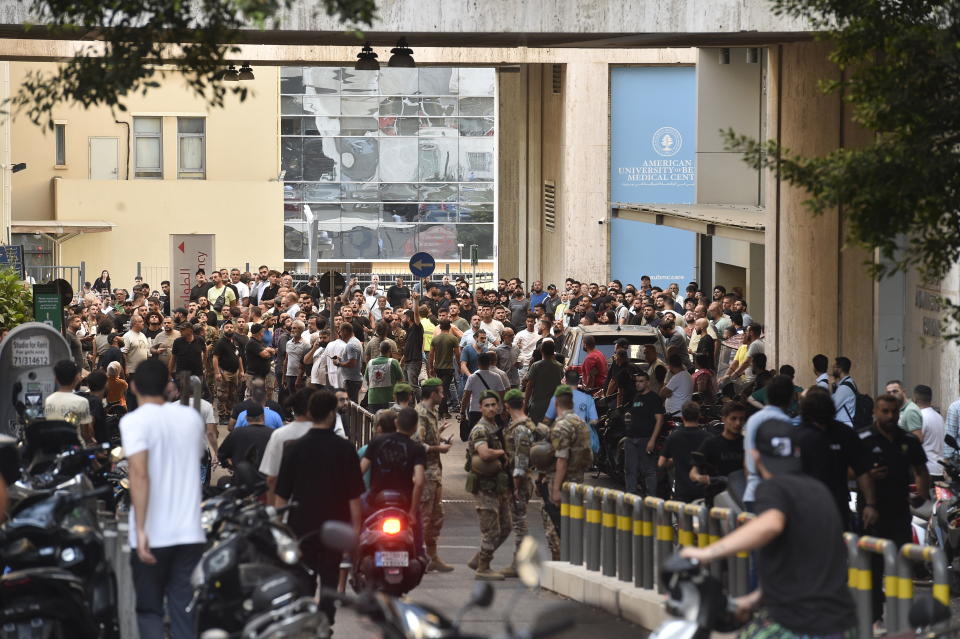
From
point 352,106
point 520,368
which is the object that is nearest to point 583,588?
point 520,368

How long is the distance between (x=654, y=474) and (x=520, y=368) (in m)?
8.40

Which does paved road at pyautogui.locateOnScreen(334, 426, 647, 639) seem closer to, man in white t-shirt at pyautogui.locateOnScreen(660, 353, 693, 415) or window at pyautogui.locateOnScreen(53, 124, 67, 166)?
man in white t-shirt at pyautogui.locateOnScreen(660, 353, 693, 415)

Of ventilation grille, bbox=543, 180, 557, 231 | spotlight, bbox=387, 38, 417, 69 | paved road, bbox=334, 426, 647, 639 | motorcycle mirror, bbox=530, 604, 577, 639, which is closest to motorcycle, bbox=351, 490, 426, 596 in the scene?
paved road, bbox=334, 426, 647, 639

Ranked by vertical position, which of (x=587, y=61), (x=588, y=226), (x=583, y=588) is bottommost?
(x=583, y=588)

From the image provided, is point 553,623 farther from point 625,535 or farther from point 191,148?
point 191,148

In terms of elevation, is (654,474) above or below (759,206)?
below

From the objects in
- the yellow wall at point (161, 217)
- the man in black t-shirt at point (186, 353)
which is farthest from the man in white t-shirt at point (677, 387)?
the yellow wall at point (161, 217)

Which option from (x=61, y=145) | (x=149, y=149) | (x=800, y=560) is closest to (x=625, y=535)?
(x=800, y=560)

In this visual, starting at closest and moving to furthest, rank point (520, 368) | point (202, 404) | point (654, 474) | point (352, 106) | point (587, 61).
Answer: point (202, 404) → point (654, 474) → point (520, 368) → point (587, 61) → point (352, 106)

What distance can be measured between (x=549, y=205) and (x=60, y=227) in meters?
18.8

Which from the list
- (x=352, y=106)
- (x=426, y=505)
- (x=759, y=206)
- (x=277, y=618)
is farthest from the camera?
(x=352, y=106)

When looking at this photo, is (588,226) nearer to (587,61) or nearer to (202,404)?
(587,61)

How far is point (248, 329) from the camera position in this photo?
85.4ft

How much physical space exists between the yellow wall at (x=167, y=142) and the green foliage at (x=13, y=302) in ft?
117
